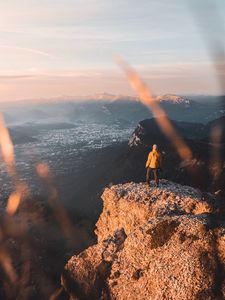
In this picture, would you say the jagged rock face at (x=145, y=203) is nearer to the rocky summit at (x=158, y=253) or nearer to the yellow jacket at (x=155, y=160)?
the rocky summit at (x=158, y=253)

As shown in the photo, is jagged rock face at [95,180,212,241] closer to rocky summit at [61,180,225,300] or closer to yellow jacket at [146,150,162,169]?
rocky summit at [61,180,225,300]

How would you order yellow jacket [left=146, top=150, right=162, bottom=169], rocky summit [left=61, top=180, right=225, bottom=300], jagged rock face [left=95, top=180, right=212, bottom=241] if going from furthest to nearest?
jagged rock face [left=95, top=180, right=212, bottom=241], yellow jacket [left=146, top=150, right=162, bottom=169], rocky summit [left=61, top=180, right=225, bottom=300]

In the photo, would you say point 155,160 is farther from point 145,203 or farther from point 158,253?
point 158,253

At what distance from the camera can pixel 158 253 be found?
4941cm

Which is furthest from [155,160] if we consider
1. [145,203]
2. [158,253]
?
[158,253]

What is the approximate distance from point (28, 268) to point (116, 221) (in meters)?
55.0

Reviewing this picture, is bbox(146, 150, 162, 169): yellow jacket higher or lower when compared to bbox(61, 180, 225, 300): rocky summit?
higher

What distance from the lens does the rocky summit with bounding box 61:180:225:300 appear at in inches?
1750

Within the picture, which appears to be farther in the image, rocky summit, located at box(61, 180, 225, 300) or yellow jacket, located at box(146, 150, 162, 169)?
yellow jacket, located at box(146, 150, 162, 169)

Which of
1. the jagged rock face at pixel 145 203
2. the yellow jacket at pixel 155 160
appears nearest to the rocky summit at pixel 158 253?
the jagged rock face at pixel 145 203

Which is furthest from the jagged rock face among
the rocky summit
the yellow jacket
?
the yellow jacket

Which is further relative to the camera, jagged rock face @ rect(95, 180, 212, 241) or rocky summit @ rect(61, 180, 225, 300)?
jagged rock face @ rect(95, 180, 212, 241)

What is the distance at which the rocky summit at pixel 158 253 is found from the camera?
44438 millimetres

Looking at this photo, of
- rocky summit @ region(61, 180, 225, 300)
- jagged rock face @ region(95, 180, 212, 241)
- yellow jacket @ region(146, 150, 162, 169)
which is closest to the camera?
rocky summit @ region(61, 180, 225, 300)
